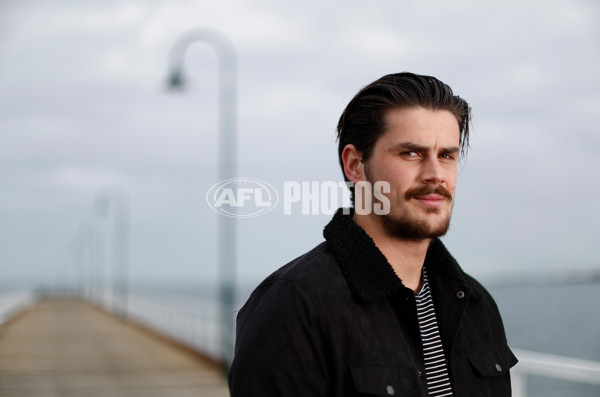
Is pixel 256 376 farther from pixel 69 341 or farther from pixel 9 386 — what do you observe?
pixel 69 341

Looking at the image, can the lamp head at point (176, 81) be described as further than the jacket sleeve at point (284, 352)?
Yes

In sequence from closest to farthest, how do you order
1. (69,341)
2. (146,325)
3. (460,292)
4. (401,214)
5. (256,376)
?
(256,376) < (401,214) < (460,292) < (69,341) < (146,325)

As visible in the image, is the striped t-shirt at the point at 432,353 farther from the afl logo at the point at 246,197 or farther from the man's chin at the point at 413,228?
the afl logo at the point at 246,197

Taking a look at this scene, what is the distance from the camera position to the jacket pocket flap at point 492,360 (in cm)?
212

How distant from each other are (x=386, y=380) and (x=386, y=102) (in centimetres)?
78

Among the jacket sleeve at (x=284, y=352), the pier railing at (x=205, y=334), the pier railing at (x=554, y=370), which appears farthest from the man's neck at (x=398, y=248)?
the pier railing at (x=205, y=334)

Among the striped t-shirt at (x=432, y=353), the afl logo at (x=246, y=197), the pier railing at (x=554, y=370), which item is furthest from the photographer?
the pier railing at (x=554, y=370)

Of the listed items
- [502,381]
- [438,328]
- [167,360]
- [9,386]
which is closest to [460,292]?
[438,328]

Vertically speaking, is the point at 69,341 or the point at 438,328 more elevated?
the point at 438,328

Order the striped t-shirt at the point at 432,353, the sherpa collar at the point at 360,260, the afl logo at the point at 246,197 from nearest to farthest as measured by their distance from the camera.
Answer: the sherpa collar at the point at 360,260 → the striped t-shirt at the point at 432,353 → the afl logo at the point at 246,197

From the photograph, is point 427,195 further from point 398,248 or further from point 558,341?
point 558,341

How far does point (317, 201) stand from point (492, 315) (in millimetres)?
843

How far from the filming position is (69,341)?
18359 mm

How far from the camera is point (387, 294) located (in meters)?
1.96
